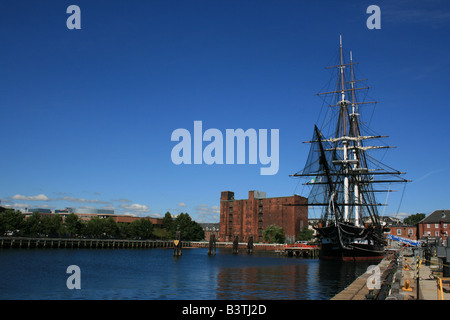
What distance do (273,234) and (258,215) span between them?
52.2 ft

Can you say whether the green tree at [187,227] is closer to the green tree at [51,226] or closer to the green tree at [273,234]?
the green tree at [273,234]

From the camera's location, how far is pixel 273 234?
151125 mm

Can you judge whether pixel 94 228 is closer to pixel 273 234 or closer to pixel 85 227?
pixel 85 227

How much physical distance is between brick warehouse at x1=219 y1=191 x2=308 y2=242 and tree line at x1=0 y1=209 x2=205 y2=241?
15445 mm

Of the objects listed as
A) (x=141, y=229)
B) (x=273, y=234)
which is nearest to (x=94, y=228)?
(x=141, y=229)

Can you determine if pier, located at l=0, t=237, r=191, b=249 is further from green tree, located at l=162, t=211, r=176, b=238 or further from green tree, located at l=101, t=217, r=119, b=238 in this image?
green tree, located at l=162, t=211, r=176, b=238

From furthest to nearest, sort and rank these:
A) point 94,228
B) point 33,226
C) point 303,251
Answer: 1. point 94,228
2. point 33,226
3. point 303,251

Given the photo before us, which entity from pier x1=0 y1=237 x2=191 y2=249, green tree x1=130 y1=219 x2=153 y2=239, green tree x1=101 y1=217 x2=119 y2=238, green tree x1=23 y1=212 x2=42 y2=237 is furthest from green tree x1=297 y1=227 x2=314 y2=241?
green tree x1=23 y1=212 x2=42 y2=237
